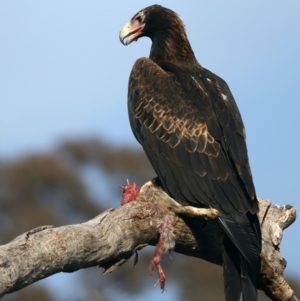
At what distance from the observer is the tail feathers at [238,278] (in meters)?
9.54

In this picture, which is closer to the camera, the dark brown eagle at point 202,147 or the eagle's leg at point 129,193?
the dark brown eagle at point 202,147

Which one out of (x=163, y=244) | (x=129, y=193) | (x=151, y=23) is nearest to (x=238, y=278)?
(x=163, y=244)

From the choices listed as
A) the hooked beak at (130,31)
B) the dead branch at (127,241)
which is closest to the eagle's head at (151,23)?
the hooked beak at (130,31)

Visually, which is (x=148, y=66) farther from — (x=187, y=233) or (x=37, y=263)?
(x=37, y=263)

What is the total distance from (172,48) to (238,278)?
3437mm

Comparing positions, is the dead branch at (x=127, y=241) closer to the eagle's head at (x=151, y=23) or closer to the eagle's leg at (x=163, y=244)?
the eagle's leg at (x=163, y=244)

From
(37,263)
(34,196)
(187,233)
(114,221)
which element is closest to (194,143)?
(187,233)

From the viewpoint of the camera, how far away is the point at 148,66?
11.3 m

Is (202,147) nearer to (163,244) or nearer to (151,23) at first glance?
(163,244)

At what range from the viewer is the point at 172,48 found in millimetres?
12109

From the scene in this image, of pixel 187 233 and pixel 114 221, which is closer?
pixel 114 221

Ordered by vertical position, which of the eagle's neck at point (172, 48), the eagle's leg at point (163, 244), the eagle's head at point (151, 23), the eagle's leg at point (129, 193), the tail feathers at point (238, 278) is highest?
the eagle's head at point (151, 23)

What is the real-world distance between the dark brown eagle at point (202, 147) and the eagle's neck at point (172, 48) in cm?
14

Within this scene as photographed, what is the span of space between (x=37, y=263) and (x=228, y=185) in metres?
2.57
